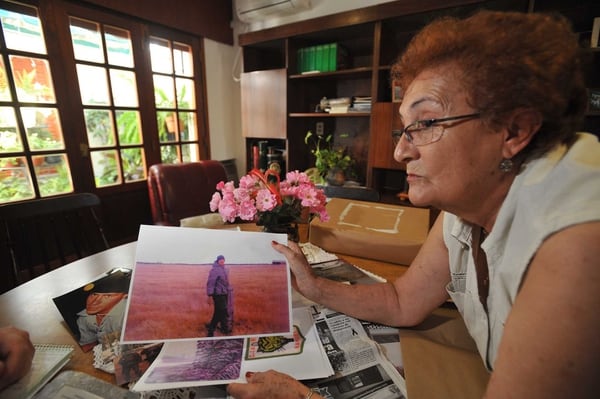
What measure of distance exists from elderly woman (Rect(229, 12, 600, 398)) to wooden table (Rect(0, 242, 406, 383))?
0.31m

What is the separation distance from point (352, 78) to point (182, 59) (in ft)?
5.76

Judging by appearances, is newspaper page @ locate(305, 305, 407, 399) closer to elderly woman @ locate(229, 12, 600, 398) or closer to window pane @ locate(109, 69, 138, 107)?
elderly woman @ locate(229, 12, 600, 398)

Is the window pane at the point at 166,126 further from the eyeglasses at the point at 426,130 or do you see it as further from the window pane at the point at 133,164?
the eyeglasses at the point at 426,130

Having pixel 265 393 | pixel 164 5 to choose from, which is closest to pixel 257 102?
pixel 164 5

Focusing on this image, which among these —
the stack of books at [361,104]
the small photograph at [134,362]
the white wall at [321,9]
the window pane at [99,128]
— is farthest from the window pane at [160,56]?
the small photograph at [134,362]

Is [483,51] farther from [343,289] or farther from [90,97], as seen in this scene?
[90,97]

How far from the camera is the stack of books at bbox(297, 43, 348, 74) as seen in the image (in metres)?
2.44

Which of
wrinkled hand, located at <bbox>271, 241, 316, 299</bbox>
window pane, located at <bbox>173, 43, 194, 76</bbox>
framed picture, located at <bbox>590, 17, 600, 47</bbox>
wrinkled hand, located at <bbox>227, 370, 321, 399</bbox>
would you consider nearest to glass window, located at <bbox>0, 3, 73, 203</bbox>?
window pane, located at <bbox>173, 43, 194, 76</bbox>

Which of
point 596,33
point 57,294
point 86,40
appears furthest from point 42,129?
point 596,33

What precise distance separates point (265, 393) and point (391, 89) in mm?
2303

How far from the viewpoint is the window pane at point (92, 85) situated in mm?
2252

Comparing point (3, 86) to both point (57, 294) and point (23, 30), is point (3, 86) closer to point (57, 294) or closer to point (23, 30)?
point (23, 30)

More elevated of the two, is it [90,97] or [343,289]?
[90,97]

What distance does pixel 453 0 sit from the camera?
1.80 metres
